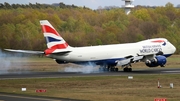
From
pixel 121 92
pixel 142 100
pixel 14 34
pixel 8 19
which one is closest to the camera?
pixel 142 100

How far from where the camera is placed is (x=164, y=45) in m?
94.4

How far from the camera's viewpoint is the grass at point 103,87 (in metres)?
53.6

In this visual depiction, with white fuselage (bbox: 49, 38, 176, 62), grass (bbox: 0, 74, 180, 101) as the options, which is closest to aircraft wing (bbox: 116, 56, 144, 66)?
white fuselage (bbox: 49, 38, 176, 62)

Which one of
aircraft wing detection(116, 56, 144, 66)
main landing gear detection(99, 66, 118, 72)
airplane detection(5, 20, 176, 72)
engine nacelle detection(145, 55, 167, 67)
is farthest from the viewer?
main landing gear detection(99, 66, 118, 72)

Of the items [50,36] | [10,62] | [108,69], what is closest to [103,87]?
[50,36]

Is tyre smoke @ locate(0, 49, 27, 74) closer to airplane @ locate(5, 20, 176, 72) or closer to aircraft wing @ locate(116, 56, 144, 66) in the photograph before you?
airplane @ locate(5, 20, 176, 72)

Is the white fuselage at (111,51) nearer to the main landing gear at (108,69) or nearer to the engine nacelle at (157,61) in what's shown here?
the main landing gear at (108,69)

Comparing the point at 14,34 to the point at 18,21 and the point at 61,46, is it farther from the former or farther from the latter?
the point at 61,46

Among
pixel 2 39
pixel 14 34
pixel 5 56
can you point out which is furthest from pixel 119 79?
pixel 14 34

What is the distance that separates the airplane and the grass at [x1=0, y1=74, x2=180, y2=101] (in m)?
9.71

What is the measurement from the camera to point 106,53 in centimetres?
8912

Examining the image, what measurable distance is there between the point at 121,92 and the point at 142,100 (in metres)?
7.87

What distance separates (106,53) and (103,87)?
25026 millimetres

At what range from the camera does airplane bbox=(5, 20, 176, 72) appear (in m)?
83.7
